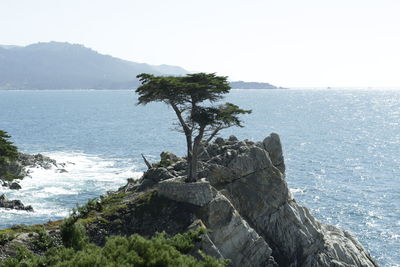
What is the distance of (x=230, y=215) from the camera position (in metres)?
36.6

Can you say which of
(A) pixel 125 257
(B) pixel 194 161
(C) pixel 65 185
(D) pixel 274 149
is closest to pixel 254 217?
(B) pixel 194 161

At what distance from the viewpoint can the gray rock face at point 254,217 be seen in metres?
36.1

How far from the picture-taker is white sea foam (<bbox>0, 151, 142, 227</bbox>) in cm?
5745

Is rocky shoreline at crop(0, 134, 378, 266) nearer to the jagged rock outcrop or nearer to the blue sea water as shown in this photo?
the blue sea water

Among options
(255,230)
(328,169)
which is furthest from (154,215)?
(328,169)

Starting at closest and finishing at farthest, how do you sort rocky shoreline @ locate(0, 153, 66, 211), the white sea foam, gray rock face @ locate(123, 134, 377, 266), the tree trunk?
gray rock face @ locate(123, 134, 377, 266) < the tree trunk < the white sea foam < rocky shoreline @ locate(0, 153, 66, 211)

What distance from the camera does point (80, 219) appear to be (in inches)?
1398

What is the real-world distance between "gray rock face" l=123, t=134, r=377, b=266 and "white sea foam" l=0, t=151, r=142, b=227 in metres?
22.2

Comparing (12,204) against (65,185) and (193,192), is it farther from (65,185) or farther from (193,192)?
(193,192)

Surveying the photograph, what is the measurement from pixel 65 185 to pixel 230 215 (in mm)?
44184

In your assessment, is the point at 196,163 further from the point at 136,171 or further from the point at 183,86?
the point at 136,171

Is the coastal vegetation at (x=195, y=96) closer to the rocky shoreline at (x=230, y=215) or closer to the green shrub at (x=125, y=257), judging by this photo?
the rocky shoreline at (x=230, y=215)

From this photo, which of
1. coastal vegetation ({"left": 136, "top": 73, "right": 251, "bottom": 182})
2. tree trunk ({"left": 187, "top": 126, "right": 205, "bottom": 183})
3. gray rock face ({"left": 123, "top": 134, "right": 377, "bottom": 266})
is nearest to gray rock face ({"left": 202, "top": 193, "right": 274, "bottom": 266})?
gray rock face ({"left": 123, "top": 134, "right": 377, "bottom": 266})

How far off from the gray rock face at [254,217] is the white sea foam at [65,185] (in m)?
22.2
